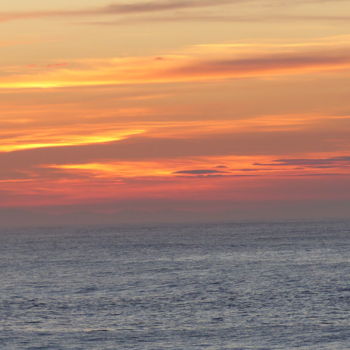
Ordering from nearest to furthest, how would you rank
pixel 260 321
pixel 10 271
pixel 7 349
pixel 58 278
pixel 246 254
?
pixel 7 349 < pixel 260 321 < pixel 58 278 < pixel 10 271 < pixel 246 254

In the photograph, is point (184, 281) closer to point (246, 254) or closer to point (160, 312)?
point (160, 312)

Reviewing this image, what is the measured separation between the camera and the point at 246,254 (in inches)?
6152

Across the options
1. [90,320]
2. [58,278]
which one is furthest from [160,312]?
[58,278]

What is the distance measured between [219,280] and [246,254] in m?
54.2

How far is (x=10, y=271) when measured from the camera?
120 meters

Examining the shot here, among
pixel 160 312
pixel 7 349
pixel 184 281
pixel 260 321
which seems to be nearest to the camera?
pixel 7 349

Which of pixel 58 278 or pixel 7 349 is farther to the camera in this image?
pixel 58 278

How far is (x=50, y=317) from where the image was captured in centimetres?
7206

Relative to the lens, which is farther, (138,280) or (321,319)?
(138,280)

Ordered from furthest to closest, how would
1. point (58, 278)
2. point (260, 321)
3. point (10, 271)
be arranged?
point (10, 271), point (58, 278), point (260, 321)

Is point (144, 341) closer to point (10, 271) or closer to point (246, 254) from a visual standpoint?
point (10, 271)

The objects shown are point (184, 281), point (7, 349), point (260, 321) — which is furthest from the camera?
point (184, 281)

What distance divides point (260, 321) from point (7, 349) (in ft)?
73.6

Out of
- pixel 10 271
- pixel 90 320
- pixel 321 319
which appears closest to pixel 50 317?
pixel 90 320
